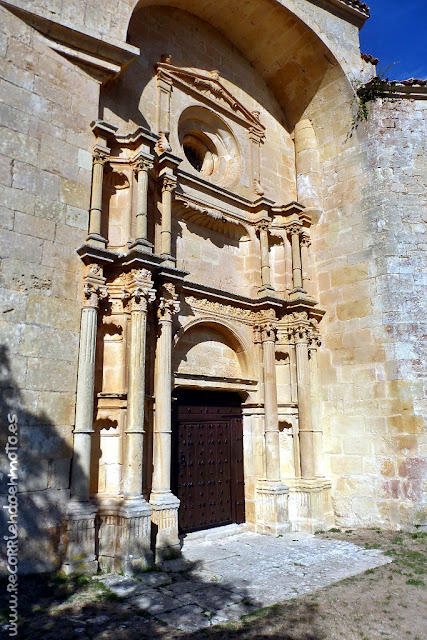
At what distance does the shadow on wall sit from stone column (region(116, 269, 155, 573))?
707 mm

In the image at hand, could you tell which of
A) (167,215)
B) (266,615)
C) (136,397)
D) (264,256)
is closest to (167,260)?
(167,215)

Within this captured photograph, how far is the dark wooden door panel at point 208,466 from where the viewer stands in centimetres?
719

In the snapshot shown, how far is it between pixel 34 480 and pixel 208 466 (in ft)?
10.2

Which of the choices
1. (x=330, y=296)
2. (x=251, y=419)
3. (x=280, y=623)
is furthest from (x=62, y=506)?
(x=330, y=296)

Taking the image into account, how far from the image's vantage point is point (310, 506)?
310 inches

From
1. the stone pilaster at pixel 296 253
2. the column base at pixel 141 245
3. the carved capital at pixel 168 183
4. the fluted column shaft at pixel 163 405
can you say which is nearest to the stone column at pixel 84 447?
the column base at pixel 141 245

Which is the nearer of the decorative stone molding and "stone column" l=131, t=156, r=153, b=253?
"stone column" l=131, t=156, r=153, b=253

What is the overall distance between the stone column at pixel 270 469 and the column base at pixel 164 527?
2.06 metres

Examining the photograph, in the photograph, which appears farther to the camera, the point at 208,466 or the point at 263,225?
the point at 263,225

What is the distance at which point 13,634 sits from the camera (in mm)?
3764

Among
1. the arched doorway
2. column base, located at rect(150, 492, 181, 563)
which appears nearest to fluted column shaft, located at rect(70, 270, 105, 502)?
column base, located at rect(150, 492, 181, 563)

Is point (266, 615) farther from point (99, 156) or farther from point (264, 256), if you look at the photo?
point (264, 256)

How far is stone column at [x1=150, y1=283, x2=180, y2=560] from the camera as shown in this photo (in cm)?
602

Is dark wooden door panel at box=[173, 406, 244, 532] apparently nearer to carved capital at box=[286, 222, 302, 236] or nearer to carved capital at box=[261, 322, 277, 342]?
carved capital at box=[261, 322, 277, 342]
